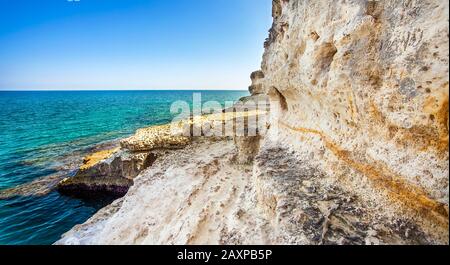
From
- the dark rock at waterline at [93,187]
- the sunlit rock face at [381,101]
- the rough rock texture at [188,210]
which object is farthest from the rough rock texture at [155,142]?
the sunlit rock face at [381,101]

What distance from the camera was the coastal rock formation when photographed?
9.26 feet

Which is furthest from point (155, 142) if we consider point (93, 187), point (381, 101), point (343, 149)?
point (381, 101)

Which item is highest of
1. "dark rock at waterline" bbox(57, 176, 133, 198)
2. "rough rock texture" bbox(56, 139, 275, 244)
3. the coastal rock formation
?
the coastal rock formation

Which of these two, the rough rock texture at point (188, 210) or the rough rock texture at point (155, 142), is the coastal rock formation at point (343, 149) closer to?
the rough rock texture at point (188, 210)

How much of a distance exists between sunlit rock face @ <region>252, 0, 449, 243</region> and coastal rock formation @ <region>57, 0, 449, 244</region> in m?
0.01

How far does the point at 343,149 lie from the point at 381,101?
1083 mm

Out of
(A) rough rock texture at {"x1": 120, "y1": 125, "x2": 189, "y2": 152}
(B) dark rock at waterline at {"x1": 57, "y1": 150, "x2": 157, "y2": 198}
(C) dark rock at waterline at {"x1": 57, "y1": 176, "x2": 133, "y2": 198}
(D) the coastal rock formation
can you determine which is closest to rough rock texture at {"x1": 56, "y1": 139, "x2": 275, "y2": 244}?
(D) the coastal rock formation

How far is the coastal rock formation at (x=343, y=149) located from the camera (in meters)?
2.82

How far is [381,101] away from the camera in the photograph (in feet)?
11.0

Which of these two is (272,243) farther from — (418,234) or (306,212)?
(418,234)

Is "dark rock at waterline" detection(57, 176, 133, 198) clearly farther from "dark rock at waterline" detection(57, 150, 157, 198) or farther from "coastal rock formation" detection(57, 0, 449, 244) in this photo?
"coastal rock formation" detection(57, 0, 449, 244)

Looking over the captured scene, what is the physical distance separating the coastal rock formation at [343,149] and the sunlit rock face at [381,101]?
14 millimetres

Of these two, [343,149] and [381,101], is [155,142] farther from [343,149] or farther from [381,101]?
[381,101]

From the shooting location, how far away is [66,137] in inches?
993
